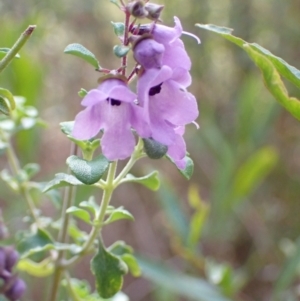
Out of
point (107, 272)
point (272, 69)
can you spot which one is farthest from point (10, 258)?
point (272, 69)

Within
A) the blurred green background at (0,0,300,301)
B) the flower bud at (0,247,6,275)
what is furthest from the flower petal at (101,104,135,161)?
the blurred green background at (0,0,300,301)

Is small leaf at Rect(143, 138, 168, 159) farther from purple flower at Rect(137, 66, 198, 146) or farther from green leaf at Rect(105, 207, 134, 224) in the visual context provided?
green leaf at Rect(105, 207, 134, 224)

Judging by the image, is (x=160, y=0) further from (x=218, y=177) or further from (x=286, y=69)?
(x=286, y=69)

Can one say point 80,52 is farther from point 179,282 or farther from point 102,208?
point 179,282

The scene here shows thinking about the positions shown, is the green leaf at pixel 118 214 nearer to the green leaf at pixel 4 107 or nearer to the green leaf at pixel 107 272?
the green leaf at pixel 107 272

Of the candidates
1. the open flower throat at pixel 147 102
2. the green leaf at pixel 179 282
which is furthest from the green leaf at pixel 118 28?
the green leaf at pixel 179 282

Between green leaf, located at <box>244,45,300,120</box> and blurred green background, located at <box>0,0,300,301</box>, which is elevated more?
green leaf, located at <box>244,45,300,120</box>
